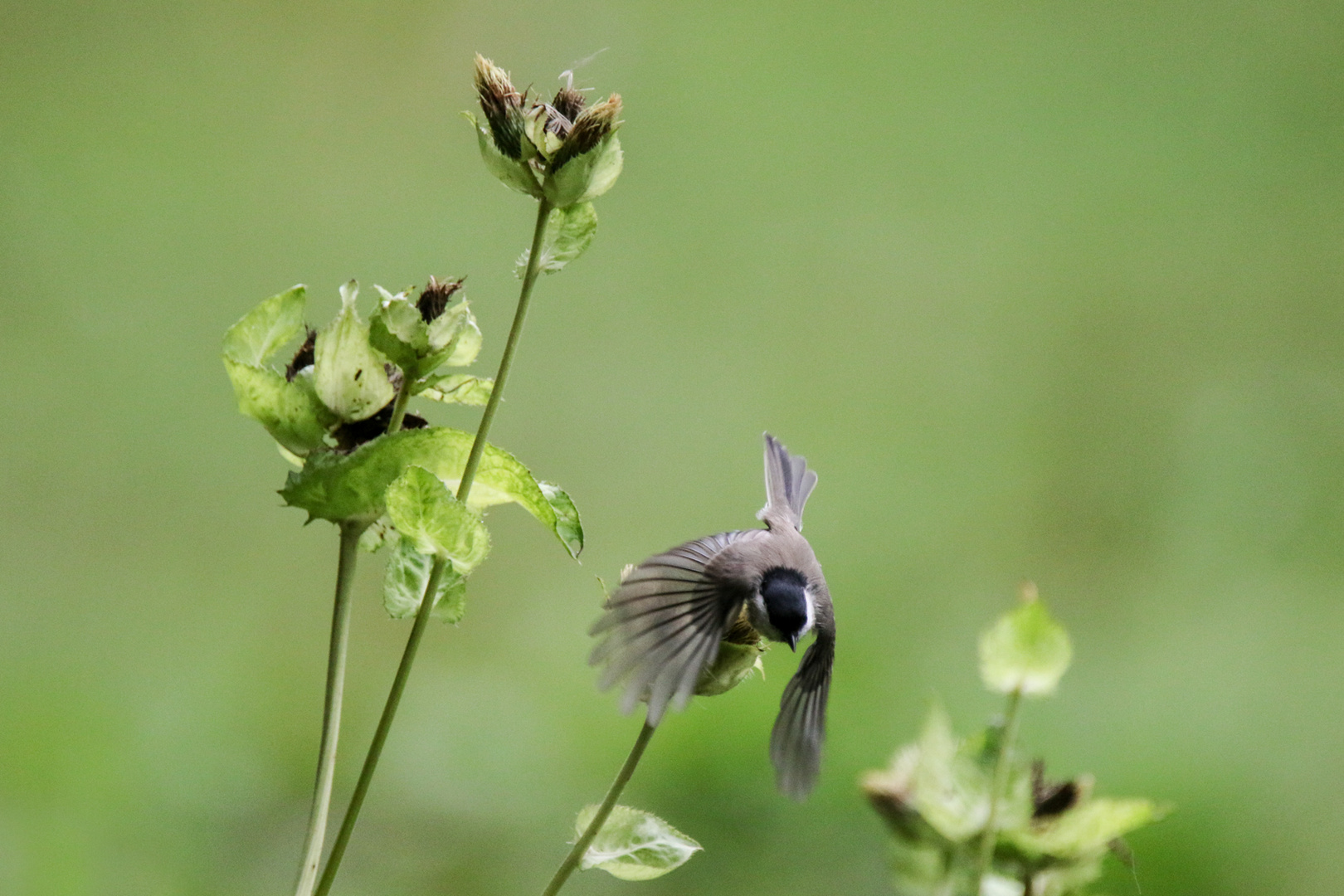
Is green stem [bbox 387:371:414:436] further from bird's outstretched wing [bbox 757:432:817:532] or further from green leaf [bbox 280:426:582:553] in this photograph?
bird's outstretched wing [bbox 757:432:817:532]

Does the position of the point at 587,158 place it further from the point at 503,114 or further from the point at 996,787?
the point at 996,787

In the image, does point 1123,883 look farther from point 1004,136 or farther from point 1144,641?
point 1004,136

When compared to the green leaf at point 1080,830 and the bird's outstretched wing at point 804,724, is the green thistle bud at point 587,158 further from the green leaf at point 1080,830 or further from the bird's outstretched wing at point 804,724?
the green leaf at point 1080,830

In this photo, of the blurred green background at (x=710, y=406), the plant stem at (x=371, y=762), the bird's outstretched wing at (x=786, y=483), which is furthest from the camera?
the blurred green background at (x=710, y=406)

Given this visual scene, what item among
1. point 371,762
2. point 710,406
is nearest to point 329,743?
point 371,762

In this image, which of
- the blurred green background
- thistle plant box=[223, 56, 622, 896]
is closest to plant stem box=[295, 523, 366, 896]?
thistle plant box=[223, 56, 622, 896]

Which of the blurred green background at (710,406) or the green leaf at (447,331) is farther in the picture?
the blurred green background at (710,406)

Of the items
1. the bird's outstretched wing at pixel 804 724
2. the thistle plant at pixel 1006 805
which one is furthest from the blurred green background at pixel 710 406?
the bird's outstretched wing at pixel 804 724
